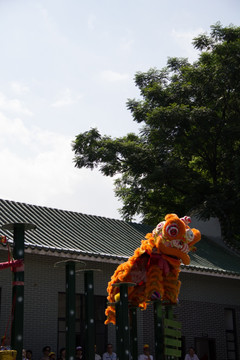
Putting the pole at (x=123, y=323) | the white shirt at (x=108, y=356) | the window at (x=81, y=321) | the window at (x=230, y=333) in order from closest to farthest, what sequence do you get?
the pole at (x=123, y=323), the white shirt at (x=108, y=356), the window at (x=81, y=321), the window at (x=230, y=333)

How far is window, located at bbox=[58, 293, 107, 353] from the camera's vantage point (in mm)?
15554

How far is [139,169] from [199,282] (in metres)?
8.37

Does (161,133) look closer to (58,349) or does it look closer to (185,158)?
(185,158)

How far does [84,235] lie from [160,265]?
6.39 meters

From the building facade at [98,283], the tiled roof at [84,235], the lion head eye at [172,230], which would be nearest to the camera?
the lion head eye at [172,230]

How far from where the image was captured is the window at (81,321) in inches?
612

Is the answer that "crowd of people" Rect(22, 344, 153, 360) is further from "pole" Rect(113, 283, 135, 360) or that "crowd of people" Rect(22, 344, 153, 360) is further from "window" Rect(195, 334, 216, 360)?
"window" Rect(195, 334, 216, 360)

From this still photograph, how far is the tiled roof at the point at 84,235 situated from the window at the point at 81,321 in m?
1.50

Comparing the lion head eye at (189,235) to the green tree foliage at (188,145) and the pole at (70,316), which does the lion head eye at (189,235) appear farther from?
the green tree foliage at (188,145)

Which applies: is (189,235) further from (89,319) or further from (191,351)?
(191,351)

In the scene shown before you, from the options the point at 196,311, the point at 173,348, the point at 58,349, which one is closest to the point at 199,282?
the point at 196,311

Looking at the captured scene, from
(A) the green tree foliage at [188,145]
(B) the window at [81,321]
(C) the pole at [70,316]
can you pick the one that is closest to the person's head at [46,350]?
(B) the window at [81,321]

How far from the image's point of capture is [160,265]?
37.1ft

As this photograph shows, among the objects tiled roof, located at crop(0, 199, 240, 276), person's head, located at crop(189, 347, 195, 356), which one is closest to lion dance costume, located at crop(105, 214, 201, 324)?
tiled roof, located at crop(0, 199, 240, 276)
